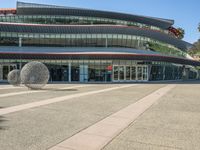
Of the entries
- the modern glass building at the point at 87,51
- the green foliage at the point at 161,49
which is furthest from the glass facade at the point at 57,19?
the green foliage at the point at 161,49

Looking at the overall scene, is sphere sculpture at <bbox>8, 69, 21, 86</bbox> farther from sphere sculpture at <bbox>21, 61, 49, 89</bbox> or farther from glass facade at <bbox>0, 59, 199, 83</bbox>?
glass facade at <bbox>0, 59, 199, 83</bbox>

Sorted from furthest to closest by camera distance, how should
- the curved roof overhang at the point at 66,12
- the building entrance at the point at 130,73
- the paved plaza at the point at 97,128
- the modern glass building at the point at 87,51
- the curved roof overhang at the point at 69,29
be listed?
the curved roof overhang at the point at 66,12 < the curved roof overhang at the point at 69,29 < the building entrance at the point at 130,73 < the modern glass building at the point at 87,51 < the paved plaza at the point at 97,128

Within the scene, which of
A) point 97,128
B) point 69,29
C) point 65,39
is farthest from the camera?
point 65,39

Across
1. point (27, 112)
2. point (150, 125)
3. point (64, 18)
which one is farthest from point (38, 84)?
point (64, 18)

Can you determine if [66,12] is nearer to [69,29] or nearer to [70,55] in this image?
[69,29]

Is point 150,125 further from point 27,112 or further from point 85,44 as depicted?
point 85,44

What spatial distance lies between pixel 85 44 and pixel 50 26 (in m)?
5.78

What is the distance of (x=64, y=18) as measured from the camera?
49.8m

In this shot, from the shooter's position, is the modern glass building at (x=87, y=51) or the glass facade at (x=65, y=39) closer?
the modern glass building at (x=87, y=51)

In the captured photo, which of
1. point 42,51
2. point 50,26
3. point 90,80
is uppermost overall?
point 50,26

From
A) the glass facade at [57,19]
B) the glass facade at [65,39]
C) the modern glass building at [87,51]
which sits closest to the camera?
the modern glass building at [87,51]

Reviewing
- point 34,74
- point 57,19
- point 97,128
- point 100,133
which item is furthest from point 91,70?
point 100,133

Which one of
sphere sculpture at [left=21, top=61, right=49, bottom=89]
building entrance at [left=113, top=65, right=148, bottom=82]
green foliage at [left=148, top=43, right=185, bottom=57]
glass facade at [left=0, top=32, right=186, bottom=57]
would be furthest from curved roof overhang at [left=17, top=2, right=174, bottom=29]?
sphere sculpture at [left=21, top=61, right=49, bottom=89]

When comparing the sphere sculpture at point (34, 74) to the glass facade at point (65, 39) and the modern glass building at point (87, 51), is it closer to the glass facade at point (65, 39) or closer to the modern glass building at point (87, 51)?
the modern glass building at point (87, 51)
